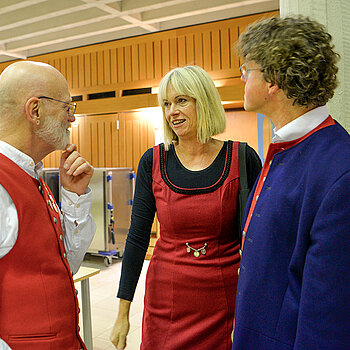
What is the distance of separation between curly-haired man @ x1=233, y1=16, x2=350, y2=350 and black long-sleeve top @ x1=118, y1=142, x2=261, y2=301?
20.6 inches

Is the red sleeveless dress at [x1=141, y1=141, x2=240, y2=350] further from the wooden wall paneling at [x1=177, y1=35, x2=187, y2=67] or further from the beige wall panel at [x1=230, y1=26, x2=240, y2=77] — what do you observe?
the wooden wall paneling at [x1=177, y1=35, x2=187, y2=67]

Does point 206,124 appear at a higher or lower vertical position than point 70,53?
lower

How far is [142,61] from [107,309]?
4.94 meters

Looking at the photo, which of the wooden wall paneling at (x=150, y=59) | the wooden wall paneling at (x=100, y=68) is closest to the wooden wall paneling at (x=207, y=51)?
the wooden wall paneling at (x=150, y=59)

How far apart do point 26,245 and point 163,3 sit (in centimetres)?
573

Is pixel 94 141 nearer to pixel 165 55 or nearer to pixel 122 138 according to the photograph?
pixel 122 138

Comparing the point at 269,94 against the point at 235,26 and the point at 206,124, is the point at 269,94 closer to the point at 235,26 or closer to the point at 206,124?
the point at 206,124

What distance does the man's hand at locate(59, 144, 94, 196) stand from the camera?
153cm

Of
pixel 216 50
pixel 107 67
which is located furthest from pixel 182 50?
pixel 107 67

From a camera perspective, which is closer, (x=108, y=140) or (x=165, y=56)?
(x=165, y=56)

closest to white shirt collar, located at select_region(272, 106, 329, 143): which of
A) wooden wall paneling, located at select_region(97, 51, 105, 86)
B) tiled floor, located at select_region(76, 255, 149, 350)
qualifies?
tiled floor, located at select_region(76, 255, 149, 350)

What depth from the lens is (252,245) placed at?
106cm

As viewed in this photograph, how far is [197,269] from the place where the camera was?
5.24 feet

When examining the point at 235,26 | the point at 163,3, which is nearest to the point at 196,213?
the point at 163,3
